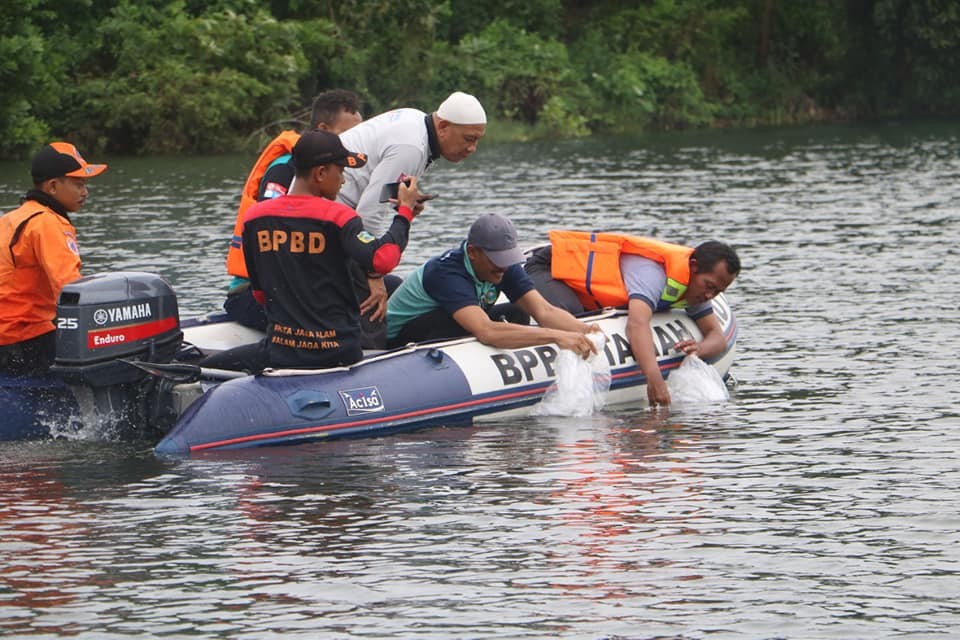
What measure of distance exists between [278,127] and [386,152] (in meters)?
25.0

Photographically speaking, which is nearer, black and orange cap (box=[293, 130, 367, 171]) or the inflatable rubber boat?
black and orange cap (box=[293, 130, 367, 171])

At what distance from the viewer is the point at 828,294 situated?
15078 mm

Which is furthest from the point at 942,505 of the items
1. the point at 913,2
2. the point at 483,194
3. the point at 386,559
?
the point at 913,2

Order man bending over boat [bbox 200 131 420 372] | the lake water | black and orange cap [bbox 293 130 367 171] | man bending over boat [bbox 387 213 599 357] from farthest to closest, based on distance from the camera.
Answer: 1. man bending over boat [bbox 387 213 599 357]
2. man bending over boat [bbox 200 131 420 372]
3. black and orange cap [bbox 293 130 367 171]
4. the lake water

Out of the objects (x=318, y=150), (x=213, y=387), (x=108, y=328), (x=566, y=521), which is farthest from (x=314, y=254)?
(x=566, y=521)

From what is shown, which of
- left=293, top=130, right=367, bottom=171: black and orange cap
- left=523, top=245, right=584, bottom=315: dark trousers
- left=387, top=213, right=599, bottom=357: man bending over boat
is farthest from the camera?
left=523, top=245, right=584, bottom=315: dark trousers

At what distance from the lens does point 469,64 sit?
129 feet

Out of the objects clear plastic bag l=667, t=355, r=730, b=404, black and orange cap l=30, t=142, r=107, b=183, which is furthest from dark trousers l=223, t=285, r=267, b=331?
clear plastic bag l=667, t=355, r=730, b=404

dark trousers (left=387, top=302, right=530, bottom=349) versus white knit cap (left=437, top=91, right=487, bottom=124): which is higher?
white knit cap (left=437, top=91, right=487, bottom=124)

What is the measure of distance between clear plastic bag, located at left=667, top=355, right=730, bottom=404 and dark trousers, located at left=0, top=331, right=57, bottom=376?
3589 mm

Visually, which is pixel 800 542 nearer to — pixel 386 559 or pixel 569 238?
pixel 386 559

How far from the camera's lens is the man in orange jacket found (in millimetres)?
8898

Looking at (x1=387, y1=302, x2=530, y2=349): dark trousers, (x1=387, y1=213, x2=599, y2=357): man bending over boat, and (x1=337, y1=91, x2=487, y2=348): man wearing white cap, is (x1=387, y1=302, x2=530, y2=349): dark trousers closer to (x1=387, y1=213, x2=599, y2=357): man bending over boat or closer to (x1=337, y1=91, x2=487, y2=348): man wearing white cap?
(x1=387, y1=213, x2=599, y2=357): man bending over boat

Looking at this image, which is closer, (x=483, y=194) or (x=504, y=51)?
(x=483, y=194)
